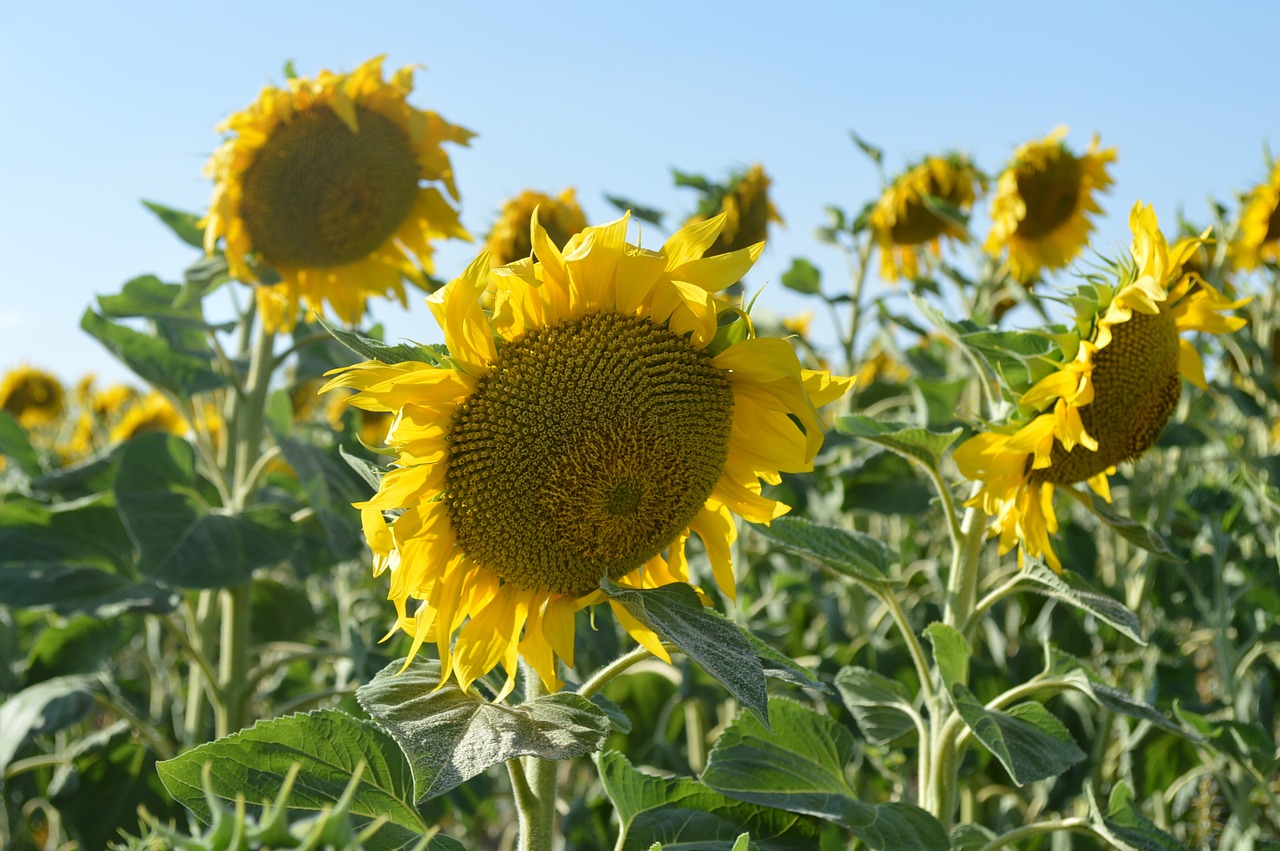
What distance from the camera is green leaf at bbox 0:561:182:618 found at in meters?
2.27

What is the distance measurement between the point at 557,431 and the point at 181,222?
194cm

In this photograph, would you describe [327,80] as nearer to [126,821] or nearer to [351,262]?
[351,262]

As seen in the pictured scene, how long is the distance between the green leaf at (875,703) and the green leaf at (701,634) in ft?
1.98

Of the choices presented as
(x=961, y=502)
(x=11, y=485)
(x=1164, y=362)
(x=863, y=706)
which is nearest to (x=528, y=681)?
(x=863, y=706)

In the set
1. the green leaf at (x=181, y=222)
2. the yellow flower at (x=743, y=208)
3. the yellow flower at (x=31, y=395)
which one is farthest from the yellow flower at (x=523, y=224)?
the yellow flower at (x=31, y=395)

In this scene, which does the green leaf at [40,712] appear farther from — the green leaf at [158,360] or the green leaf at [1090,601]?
the green leaf at [1090,601]

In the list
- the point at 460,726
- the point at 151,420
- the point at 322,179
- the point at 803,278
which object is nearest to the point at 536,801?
the point at 460,726

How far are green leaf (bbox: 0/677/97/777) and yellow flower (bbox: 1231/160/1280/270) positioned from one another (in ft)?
11.9

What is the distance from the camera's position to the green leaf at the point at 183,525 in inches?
86.7

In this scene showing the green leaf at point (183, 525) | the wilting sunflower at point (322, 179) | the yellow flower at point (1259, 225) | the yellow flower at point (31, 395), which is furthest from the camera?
the yellow flower at point (31, 395)

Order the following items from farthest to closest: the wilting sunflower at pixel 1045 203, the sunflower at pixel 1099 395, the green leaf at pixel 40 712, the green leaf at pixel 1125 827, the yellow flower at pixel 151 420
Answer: the yellow flower at pixel 151 420 < the wilting sunflower at pixel 1045 203 < the green leaf at pixel 40 712 < the sunflower at pixel 1099 395 < the green leaf at pixel 1125 827

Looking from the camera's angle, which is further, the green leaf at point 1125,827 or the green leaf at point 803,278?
the green leaf at point 803,278

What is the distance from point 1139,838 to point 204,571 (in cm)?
167

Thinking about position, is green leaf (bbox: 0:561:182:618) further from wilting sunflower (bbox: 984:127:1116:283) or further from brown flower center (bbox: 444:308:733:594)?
wilting sunflower (bbox: 984:127:1116:283)
